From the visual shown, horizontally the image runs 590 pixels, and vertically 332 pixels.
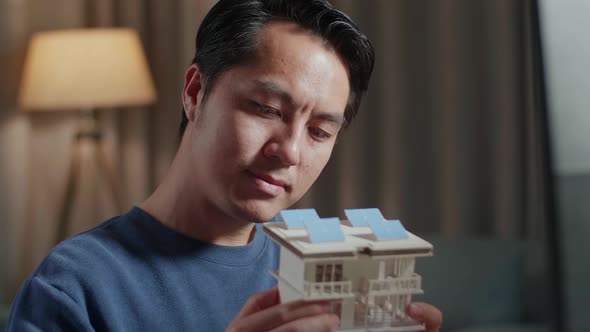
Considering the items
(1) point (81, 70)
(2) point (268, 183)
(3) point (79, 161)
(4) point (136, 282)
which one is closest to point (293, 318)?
(2) point (268, 183)

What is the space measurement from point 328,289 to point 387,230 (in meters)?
0.09

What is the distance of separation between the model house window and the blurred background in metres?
1.85

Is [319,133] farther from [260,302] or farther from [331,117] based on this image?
[260,302]

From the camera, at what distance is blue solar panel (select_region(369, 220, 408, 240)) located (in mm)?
794

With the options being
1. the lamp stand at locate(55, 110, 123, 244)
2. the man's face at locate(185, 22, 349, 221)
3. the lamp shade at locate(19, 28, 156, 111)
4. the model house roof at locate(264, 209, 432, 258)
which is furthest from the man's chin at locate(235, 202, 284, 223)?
the lamp stand at locate(55, 110, 123, 244)

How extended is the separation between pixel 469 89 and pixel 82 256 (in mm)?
2202

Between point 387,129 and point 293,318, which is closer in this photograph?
point 293,318

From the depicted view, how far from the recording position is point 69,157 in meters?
3.32

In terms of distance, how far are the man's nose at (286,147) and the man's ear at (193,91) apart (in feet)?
0.65

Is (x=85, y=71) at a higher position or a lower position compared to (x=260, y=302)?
higher

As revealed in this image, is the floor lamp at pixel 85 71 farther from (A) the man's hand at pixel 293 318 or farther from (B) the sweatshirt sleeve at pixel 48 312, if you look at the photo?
(A) the man's hand at pixel 293 318

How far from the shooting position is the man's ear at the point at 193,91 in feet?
3.62

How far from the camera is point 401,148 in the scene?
120 inches

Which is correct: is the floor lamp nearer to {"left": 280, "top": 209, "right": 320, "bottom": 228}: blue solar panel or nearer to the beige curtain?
the beige curtain
